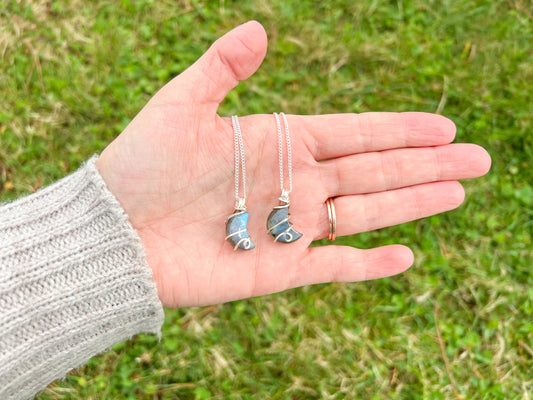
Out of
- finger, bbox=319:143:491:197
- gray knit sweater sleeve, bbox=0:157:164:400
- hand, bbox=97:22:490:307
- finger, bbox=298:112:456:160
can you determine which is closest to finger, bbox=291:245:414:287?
hand, bbox=97:22:490:307

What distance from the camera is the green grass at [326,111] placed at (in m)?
3.33

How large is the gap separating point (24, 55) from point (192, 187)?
2.03 meters

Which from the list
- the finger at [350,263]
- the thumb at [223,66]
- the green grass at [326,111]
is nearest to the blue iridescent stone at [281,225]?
the finger at [350,263]

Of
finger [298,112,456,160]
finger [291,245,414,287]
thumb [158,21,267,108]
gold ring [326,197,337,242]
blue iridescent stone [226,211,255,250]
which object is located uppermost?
thumb [158,21,267,108]

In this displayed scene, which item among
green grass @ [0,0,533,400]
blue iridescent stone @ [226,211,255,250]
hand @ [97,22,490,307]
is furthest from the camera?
green grass @ [0,0,533,400]

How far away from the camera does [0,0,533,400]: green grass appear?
3.33 m

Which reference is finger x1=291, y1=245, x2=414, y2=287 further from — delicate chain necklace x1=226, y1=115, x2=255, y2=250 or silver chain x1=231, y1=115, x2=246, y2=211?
silver chain x1=231, y1=115, x2=246, y2=211

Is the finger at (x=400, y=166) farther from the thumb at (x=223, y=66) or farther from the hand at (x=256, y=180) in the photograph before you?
the thumb at (x=223, y=66)

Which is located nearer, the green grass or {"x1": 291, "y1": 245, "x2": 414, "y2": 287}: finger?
{"x1": 291, "y1": 245, "x2": 414, "y2": 287}: finger

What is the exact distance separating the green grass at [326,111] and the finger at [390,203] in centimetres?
56

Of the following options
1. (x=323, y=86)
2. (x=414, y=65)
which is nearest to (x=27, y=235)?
(x=323, y=86)

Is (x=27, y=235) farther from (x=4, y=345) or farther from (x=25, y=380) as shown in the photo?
(x=25, y=380)

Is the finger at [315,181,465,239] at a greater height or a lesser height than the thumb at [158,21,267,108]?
lesser

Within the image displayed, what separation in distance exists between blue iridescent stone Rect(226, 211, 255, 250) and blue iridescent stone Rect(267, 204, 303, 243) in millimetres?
137
